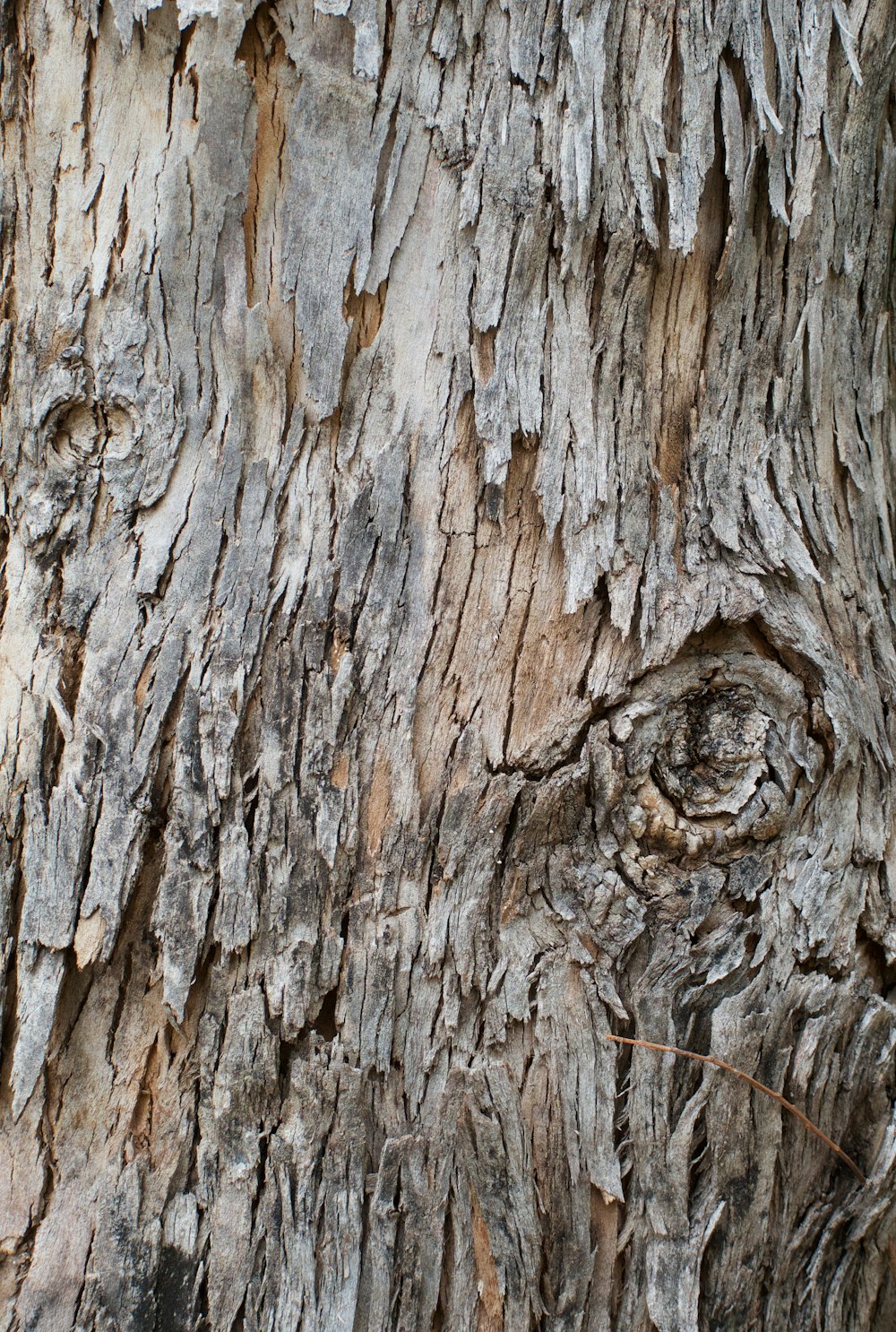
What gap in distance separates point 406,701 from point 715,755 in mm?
463

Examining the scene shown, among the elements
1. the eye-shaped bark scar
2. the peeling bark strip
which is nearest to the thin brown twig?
the peeling bark strip

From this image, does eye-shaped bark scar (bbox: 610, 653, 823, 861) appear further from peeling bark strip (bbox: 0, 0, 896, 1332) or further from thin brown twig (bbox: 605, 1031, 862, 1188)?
thin brown twig (bbox: 605, 1031, 862, 1188)

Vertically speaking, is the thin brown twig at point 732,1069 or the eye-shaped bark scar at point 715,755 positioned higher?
the eye-shaped bark scar at point 715,755

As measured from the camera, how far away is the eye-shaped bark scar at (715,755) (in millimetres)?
1261

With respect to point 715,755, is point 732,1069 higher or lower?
lower

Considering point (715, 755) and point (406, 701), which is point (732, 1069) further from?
point (406, 701)

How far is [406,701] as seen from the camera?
1.23 m

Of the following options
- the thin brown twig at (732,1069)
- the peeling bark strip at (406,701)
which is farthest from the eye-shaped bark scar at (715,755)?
the thin brown twig at (732,1069)

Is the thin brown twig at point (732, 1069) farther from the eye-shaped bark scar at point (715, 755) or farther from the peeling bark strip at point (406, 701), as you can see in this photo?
the eye-shaped bark scar at point (715, 755)

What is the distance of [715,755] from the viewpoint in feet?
4.22

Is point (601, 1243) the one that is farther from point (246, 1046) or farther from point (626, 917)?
point (246, 1046)

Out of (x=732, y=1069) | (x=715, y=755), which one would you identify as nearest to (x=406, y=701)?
(x=715, y=755)

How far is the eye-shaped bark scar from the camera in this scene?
126 cm

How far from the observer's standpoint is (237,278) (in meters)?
1.23
